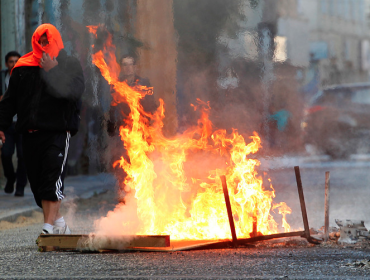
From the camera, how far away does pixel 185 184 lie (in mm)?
4738

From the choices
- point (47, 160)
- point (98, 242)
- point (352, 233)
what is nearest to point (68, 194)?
point (47, 160)

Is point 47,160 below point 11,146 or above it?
below

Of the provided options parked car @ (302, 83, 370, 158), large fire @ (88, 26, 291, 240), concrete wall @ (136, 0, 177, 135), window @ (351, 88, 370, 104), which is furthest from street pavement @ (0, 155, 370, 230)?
concrete wall @ (136, 0, 177, 135)

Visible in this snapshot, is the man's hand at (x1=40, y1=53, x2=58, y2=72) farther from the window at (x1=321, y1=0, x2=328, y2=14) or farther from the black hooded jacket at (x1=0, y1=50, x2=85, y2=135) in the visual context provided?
the window at (x1=321, y1=0, x2=328, y2=14)

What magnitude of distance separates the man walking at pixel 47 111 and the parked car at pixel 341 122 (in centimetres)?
479

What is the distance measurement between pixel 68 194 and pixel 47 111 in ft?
15.4

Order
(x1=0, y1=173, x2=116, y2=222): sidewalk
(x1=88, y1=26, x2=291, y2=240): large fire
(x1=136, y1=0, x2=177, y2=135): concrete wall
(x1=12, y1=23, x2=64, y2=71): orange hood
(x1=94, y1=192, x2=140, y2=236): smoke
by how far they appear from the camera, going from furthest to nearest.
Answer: (x1=0, y1=173, x2=116, y2=222): sidewalk → (x1=136, y1=0, x2=177, y2=135): concrete wall → (x1=12, y1=23, x2=64, y2=71): orange hood → (x1=88, y1=26, x2=291, y2=240): large fire → (x1=94, y1=192, x2=140, y2=236): smoke

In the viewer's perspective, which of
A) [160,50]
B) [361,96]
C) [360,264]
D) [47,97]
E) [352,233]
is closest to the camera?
[360,264]

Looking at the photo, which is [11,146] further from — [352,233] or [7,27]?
[352,233]

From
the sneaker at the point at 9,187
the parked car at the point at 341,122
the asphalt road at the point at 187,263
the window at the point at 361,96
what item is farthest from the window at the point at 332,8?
the sneaker at the point at 9,187

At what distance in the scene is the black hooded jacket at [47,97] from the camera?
4.57 meters

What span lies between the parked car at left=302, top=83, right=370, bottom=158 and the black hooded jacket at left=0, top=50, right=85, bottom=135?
4.75 m

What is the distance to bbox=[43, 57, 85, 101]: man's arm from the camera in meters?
4.58

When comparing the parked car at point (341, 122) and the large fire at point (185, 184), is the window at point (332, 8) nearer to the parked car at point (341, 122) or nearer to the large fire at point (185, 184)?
the parked car at point (341, 122)
